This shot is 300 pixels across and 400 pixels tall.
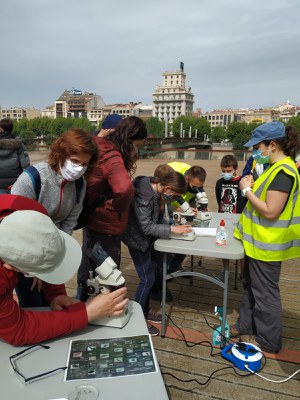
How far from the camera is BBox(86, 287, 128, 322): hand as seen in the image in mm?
1205

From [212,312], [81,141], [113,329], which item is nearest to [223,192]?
[212,312]

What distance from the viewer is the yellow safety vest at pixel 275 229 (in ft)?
6.49

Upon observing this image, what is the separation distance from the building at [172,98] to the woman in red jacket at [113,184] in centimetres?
10036

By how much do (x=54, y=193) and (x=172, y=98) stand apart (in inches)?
4104

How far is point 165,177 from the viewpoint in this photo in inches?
88.1

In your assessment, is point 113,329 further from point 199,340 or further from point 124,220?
point 199,340

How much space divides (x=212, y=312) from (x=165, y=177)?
1.33 m

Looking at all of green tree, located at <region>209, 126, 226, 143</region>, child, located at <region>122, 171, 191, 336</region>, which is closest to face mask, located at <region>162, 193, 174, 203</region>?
child, located at <region>122, 171, 191, 336</region>

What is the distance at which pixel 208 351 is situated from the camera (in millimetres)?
2197

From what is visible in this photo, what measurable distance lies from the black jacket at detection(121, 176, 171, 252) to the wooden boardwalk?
748 mm

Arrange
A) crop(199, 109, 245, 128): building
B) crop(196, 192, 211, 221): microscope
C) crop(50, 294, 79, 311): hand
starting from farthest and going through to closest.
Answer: crop(199, 109, 245, 128): building < crop(196, 192, 211, 221): microscope < crop(50, 294, 79, 311): hand

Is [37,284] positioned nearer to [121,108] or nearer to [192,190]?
[192,190]

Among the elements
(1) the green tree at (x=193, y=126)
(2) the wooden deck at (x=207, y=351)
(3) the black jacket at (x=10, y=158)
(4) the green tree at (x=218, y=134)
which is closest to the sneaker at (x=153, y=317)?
(2) the wooden deck at (x=207, y=351)

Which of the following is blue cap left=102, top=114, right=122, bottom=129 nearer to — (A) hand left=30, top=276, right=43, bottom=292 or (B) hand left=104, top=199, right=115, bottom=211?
(B) hand left=104, top=199, right=115, bottom=211
